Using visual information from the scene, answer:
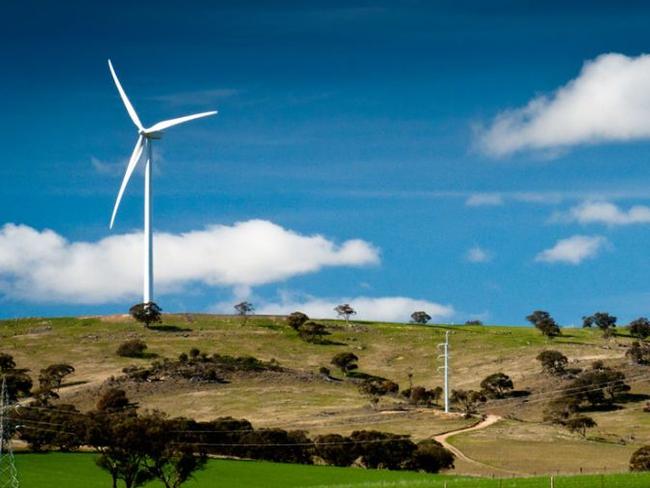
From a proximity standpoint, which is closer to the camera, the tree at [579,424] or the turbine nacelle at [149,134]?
the tree at [579,424]

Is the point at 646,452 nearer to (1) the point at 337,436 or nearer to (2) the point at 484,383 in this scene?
(1) the point at 337,436

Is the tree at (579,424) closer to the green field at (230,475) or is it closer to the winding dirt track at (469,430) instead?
the winding dirt track at (469,430)

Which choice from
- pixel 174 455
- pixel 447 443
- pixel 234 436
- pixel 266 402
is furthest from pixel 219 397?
pixel 174 455

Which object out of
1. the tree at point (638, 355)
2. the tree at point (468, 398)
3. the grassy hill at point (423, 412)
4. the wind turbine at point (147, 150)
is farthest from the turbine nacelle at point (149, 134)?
the tree at point (638, 355)

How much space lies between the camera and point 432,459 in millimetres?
114438

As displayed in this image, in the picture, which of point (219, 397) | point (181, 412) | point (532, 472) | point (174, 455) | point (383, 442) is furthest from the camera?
point (219, 397)

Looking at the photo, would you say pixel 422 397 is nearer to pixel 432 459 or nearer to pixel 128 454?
pixel 432 459

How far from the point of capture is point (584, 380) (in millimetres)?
174625

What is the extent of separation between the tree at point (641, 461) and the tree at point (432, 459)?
18566mm

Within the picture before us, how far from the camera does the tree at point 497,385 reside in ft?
575

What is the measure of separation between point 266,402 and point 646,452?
72.0 metres

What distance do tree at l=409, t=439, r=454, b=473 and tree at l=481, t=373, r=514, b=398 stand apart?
59.5m

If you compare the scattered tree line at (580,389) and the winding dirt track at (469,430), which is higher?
the scattered tree line at (580,389)

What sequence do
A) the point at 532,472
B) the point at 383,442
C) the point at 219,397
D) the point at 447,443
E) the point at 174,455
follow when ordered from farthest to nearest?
the point at 219,397 → the point at 447,443 → the point at 383,442 → the point at 532,472 → the point at 174,455
